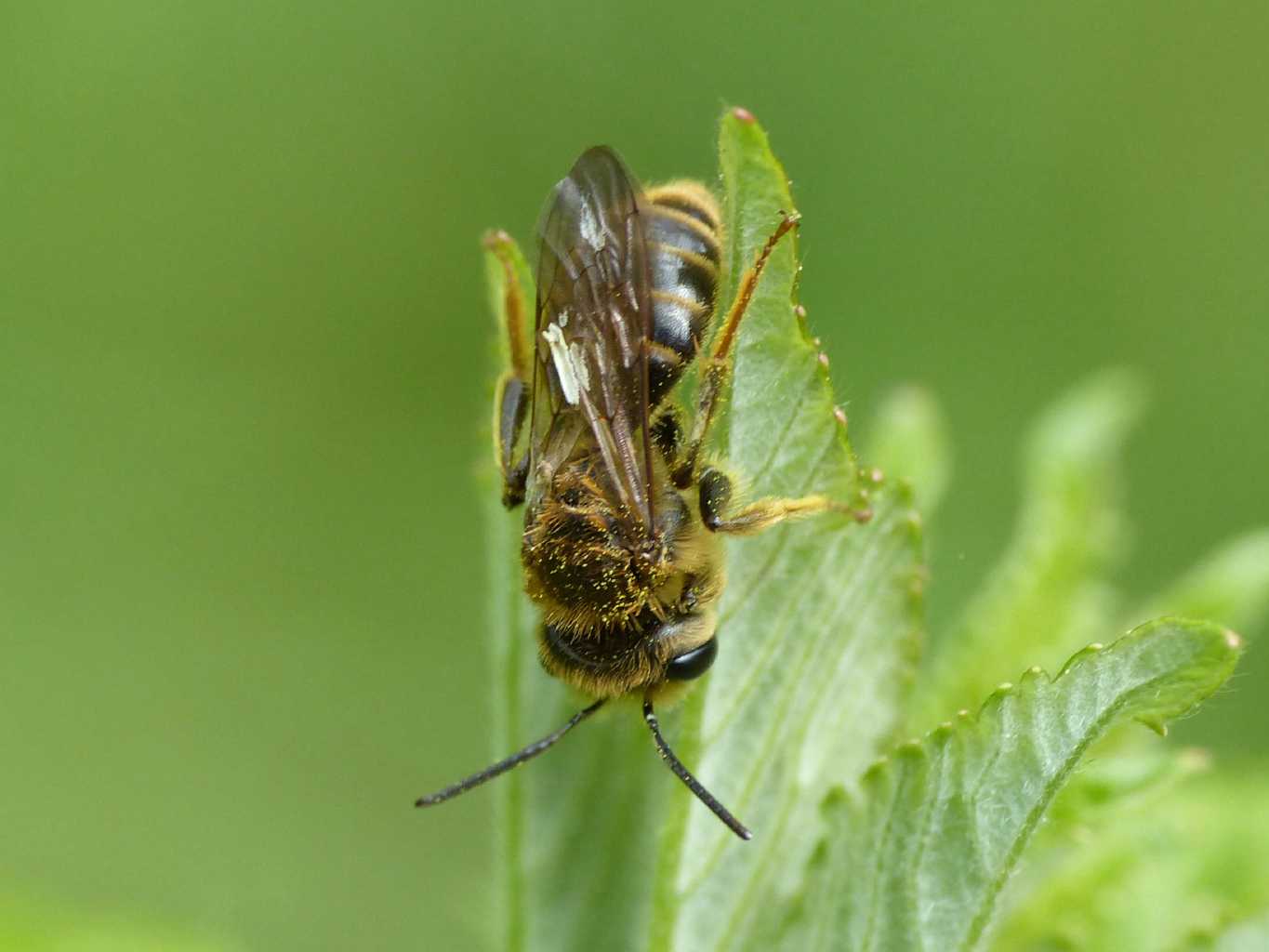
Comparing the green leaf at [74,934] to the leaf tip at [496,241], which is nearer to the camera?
the green leaf at [74,934]

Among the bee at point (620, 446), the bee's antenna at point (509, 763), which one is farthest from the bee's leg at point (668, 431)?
the bee's antenna at point (509, 763)

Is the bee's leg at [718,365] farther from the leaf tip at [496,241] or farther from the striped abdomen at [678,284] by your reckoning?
the leaf tip at [496,241]

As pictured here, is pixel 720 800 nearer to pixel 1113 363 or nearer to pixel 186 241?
pixel 1113 363

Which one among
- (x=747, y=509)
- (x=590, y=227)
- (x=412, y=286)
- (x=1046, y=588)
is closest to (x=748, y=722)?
(x=747, y=509)

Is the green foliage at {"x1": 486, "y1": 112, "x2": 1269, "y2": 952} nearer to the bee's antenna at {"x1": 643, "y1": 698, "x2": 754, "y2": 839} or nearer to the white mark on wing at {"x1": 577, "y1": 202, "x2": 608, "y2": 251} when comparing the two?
the bee's antenna at {"x1": 643, "y1": 698, "x2": 754, "y2": 839}

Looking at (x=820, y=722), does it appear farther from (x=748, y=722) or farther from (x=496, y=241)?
(x=496, y=241)

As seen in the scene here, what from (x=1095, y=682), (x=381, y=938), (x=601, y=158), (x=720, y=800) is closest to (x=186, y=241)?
(x=381, y=938)
